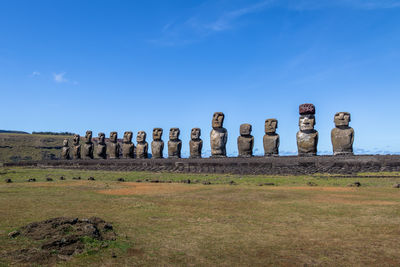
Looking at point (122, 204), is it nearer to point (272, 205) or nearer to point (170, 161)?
point (272, 205)

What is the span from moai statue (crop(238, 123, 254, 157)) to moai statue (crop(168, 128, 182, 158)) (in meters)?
4.90

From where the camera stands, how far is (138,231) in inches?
217

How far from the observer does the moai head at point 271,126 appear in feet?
61.1

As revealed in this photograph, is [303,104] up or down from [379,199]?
up

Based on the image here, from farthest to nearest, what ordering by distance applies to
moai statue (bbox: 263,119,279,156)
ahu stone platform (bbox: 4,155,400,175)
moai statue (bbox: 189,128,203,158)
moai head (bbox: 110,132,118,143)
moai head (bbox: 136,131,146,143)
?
moai head (bbox: 110,132,118,143), moai head (bbox: 136,131,146,143), moai statue (bbox: 189,128,203,158), moai statue (bbox: 263,119,279,156), ahu stone platform (bbox: 4,155,400,175)

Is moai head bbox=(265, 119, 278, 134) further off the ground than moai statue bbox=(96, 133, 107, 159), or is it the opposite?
moai head bbox=(265, 119, 278, 134)

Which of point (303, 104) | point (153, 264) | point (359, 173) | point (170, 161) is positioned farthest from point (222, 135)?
point (153, 264)

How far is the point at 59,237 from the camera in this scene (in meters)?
4.79

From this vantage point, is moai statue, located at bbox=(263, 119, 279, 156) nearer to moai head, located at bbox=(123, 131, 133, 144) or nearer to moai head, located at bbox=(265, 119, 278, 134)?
moai head, located at bbox=(265, 119, 278, 134)

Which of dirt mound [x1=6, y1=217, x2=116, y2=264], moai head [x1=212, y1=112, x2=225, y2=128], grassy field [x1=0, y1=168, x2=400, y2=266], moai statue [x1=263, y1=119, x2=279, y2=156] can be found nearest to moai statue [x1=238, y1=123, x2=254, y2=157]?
moai statue [x1=263, y1=119, x2=279, y2=156]

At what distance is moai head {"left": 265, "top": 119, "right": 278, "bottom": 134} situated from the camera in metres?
18.6

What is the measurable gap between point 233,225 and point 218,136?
1468cm

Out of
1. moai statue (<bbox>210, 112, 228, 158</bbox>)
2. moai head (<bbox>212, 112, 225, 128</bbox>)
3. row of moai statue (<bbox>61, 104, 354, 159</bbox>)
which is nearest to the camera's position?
row of moai statue (<bbox>61, 104, 354, 159</bbox>)

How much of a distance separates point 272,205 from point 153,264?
13.9 ft
